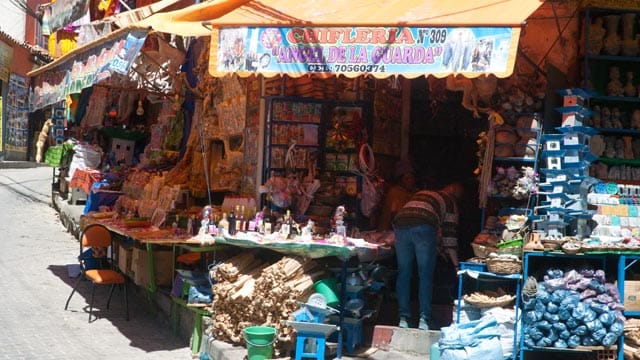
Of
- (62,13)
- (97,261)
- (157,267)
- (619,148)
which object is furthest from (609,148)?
(62,13)

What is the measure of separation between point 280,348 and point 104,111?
403 inches

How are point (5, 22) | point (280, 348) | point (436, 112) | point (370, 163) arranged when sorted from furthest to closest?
point (5, 22) < point (436, 112) < point (370, 163) < point (280, 348)

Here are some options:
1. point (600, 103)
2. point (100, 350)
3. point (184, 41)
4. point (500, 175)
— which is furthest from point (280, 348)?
point (184, 41)

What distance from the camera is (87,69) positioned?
29.0ft

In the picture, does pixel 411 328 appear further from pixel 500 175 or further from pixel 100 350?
pixel 100 350

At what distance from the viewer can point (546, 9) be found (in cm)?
759

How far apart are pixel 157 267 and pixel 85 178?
21.1ft

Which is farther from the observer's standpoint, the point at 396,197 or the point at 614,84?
the point at 396,197

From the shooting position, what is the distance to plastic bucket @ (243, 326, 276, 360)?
22.0ft

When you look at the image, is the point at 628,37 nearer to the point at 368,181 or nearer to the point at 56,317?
the point at 368,181

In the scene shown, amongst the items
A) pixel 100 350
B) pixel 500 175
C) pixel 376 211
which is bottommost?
pixel 100 350

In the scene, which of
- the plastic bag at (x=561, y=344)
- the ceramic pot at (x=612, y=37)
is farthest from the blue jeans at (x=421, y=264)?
the ceramic pot at (x=612, y=37)

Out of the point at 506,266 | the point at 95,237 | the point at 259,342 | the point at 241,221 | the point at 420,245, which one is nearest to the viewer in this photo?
the point at 506,266

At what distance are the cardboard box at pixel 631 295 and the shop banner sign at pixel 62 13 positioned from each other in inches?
578
